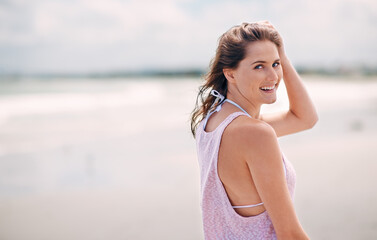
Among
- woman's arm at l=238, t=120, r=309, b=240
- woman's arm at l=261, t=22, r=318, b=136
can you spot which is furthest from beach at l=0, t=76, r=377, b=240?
woman's arm at l=238, t=120, r=309, b=240

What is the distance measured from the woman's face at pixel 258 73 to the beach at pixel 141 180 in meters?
2.36

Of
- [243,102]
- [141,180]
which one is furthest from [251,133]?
[141,180]

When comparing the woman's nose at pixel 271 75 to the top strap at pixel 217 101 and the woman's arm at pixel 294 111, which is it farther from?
the woman's arm at pixel 294 111

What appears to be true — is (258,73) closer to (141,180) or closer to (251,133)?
(251,133)

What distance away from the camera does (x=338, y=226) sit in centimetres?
377

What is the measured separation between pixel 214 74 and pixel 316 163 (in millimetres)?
4297

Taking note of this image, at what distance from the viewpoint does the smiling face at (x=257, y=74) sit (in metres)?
1.81

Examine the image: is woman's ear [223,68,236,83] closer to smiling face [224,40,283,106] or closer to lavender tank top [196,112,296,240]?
smiling face [224,40,283,106]

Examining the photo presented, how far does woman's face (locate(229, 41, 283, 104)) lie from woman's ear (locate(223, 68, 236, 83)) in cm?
2

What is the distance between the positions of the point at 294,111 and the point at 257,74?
0.67m

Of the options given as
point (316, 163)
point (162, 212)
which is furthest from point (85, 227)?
point (316, 163)

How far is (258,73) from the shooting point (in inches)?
71.7

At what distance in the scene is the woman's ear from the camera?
74.7 inches

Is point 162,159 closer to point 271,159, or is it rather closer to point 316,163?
point 316,163
